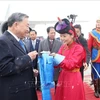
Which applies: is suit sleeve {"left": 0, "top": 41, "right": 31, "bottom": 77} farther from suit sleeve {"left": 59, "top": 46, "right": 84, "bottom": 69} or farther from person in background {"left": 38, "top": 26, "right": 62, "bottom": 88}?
person in background {"left": 38, "top": 26, "right": 62, "bottom": 88}

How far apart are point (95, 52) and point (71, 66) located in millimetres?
1841

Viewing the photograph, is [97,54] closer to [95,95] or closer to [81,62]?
[95,95]

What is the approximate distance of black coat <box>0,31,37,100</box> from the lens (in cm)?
193

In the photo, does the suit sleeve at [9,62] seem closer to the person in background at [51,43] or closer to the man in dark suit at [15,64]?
the man in dark suit at [15,64]

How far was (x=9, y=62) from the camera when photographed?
193 cm

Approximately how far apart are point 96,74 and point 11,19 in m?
2.71

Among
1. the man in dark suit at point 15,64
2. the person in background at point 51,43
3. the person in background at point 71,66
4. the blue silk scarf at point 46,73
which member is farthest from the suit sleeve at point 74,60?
the person in background at point 51,43

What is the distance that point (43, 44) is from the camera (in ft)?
14.6

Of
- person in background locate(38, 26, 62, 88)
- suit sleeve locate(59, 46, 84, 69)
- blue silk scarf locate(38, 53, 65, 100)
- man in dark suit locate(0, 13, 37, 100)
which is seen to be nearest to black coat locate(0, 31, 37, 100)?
man in dark suit locate(0, 13, 37, 100)

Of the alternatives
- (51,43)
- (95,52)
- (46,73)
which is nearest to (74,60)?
(46,73)

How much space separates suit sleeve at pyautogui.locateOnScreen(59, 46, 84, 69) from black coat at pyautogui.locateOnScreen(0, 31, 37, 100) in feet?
1.58

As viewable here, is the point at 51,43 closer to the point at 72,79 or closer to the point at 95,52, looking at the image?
Answer: the point at 95,52

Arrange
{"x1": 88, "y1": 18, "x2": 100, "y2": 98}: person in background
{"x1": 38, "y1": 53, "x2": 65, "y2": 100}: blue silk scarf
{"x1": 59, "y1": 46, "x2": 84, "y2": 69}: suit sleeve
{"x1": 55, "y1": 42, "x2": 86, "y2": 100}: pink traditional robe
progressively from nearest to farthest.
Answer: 1. {"x1": 38, "y1": 53, "x2": 65, "y2": 100}: blue silk scarf
2. {"x1": 59, "y1": 46, "x2": 84, "y2": 69}: suit sleeve
3. {"x1": 55, "y1": 42, "x2": 86, "y2": 100}: pink traditional robe
4. {"x1": 88, "y1": 18, "x2": 100, "y2": 98}: person in background

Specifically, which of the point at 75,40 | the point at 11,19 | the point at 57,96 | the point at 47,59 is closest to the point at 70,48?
the point at 75,40
